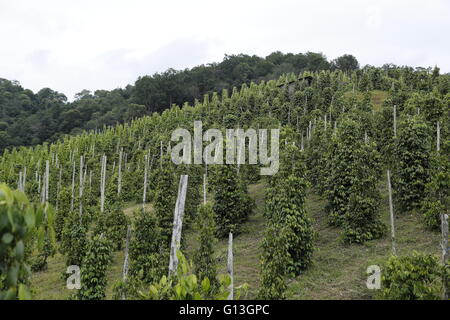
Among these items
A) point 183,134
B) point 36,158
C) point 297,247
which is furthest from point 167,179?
point 36,158

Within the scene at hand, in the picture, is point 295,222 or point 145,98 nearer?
point 295,222

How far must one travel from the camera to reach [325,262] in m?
12.5

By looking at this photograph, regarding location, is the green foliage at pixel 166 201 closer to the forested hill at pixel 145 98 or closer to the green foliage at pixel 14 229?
the green foliage at pixel 14 229

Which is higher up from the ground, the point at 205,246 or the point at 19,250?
the point at 19,250

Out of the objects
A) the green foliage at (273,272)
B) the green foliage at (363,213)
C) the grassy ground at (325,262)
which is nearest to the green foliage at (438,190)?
the grassy ground at (325,262)

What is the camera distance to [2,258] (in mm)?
2203

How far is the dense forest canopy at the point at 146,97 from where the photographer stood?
6656cm

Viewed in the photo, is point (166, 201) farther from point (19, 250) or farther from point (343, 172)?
point (19, 250)

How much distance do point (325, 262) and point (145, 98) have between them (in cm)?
6020

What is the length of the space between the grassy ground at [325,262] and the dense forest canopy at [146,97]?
47.5m

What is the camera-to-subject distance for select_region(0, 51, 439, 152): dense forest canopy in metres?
66.6

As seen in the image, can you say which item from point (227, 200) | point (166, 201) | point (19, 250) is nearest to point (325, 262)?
point (227, 200)
